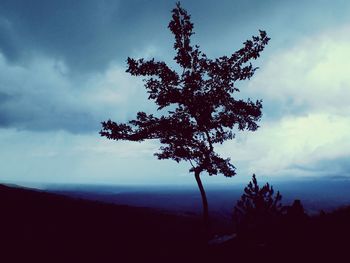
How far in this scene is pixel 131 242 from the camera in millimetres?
22562

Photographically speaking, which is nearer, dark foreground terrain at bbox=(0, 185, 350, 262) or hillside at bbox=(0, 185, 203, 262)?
dark foreground terrain at bbox=(0, 185, 350, 262)

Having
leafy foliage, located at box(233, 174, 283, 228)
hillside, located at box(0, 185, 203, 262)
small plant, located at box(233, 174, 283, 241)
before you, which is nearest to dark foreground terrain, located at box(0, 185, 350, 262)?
hillside, located at box(0, 185, 203, 262)

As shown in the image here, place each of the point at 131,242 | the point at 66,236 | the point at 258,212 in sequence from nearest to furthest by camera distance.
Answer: the point at 66,236, the point at 258,212, the point at 131,242

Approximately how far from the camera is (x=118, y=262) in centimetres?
1644

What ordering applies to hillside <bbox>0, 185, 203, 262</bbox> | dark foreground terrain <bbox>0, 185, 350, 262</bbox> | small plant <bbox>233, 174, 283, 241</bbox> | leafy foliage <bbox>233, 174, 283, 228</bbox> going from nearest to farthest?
dark foreground terrain <bbox>0, 185, 350, 262</bbox>, hillside <bbox>0, 185, 203, 262</bbox>, small plant <bbox>233, 174, 283, 241</bbox>, leafy foliage <bbox>233, 174, 283, 228</bbox>

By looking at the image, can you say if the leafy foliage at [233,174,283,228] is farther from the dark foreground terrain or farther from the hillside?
the hillside

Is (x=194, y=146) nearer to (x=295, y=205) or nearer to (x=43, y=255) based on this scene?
(x=295, y=205)

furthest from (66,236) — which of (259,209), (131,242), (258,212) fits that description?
(259,209)

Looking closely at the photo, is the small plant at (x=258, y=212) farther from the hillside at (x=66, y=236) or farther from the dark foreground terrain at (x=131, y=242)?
the hillside at (x=66, y=236)

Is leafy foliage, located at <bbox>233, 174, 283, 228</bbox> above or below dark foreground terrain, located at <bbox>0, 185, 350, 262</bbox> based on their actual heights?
above

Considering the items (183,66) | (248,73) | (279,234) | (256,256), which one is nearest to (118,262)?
(256,256)

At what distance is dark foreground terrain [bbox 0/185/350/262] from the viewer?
13.4 meters

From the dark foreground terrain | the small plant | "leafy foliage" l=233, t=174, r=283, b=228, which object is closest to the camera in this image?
the dark foreground terrain

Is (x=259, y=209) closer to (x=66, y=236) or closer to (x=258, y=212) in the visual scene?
(x=258, y=212)
